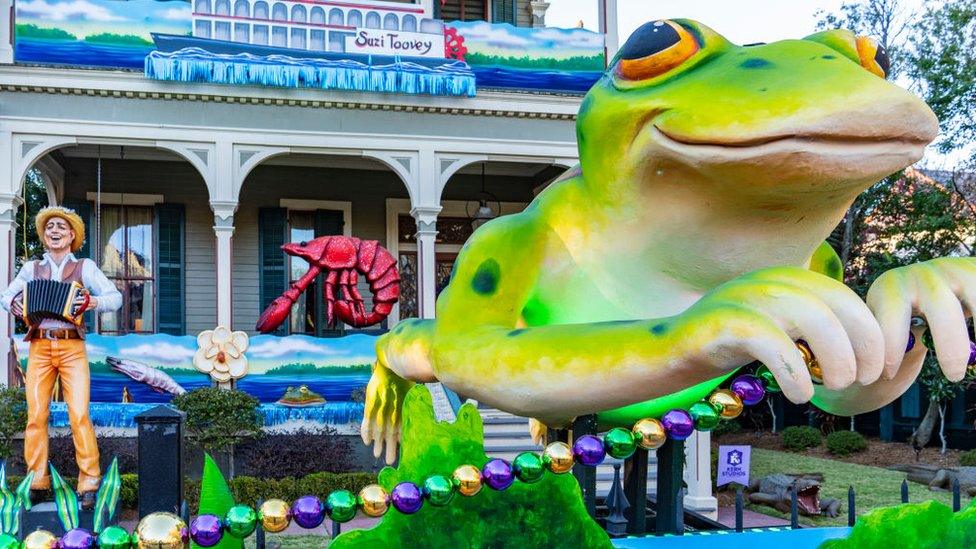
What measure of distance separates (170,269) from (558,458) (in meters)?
11.8

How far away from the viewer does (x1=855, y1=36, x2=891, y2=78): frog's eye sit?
1.75 metres

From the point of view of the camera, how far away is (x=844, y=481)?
1039 cm

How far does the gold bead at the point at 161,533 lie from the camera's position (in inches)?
61.0

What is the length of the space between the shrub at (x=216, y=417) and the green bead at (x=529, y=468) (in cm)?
798

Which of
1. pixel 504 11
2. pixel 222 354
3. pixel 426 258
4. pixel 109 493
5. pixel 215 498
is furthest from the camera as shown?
pixel 504 11

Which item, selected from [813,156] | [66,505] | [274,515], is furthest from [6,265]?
[813,156]

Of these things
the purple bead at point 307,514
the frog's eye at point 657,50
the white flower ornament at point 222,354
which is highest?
the frog's eye at point 657,50

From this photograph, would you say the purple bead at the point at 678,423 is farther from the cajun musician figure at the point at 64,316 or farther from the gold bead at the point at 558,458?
the cajun musician figure at the point at 64,316

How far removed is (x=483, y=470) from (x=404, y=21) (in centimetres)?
962

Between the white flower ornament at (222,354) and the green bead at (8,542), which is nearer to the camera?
the green bead at (8,542)

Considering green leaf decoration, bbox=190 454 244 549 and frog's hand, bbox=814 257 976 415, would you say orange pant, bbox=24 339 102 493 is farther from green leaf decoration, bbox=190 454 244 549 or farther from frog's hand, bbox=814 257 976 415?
frog's hand, bbox=814 257 976 415

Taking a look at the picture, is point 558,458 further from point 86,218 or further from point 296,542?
point 86,218

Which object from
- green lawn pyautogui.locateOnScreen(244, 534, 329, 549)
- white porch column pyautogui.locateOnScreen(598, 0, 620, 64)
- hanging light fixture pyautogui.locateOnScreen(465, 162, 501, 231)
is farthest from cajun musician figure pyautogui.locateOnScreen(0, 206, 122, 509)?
white porch column pyautogui.locateOnScreen(598, 0, 620, 64)

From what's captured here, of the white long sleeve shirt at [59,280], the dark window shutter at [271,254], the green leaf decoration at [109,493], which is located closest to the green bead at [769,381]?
the green leaf decoration at [109,493]
